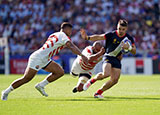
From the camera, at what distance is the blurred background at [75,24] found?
1061 inches

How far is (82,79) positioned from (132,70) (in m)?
14.0

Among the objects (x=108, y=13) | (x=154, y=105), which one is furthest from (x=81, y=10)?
(x=154, y=105)

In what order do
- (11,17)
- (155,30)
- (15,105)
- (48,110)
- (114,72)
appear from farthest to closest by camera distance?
(11,17)
(155,30)
(114,72)
(15,105)
(48,110)

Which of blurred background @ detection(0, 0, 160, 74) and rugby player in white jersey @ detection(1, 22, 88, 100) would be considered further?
blurred background @ detection(0, 0, 160, 74)

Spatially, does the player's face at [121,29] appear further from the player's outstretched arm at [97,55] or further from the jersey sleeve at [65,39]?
the jersey sleeve at [65,39]

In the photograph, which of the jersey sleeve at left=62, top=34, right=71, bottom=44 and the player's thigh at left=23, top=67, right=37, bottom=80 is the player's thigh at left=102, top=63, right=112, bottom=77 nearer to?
the jersey sleeve at left=62, top=34, right=71, bottom=44

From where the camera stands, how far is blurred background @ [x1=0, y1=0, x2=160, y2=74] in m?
26.9

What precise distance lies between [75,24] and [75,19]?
1.84ft

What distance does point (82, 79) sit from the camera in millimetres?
13164

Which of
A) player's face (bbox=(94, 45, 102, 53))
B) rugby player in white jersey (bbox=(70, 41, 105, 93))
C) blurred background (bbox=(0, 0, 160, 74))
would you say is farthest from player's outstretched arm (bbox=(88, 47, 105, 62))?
blurred background (bbox=(0, 0, 160, 74))

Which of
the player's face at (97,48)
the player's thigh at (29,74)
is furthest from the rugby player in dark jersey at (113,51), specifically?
the player's thigh at (29,74)

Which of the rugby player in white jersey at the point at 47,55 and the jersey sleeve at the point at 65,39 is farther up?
the jersey sleeve at the point at 65,39

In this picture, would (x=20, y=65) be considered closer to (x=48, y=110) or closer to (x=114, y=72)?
(x=114, y=72)

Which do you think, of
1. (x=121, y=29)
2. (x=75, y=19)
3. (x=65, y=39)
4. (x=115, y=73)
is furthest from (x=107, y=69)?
(x=75, y=19)
